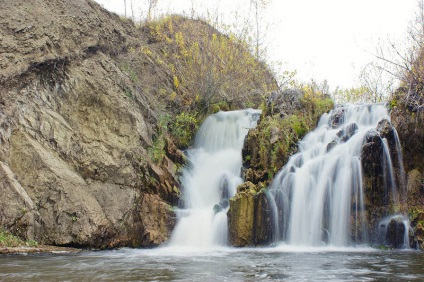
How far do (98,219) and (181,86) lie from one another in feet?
26.6

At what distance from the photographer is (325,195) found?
30.4ft

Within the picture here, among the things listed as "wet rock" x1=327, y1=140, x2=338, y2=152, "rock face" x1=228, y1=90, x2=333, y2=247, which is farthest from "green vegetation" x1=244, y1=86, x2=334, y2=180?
"wet rock" x1=327, y1=140, x2=338, y2=152

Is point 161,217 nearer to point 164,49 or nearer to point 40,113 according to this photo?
point 40,113

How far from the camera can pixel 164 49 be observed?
17.1m

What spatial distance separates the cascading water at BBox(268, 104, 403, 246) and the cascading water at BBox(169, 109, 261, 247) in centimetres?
154

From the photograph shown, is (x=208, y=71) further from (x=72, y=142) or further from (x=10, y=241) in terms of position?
(x=10, y=241)

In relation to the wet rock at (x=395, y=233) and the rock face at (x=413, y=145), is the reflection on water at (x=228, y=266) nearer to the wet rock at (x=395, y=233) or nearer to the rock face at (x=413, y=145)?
the wet rock at (x=395, y=233)

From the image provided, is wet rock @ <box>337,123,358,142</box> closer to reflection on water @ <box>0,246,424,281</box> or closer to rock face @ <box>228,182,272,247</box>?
rock face @ <box>228,182,272,247</box>

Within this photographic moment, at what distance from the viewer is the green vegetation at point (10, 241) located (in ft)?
24.3

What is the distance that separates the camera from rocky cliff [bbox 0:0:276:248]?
8531 mm

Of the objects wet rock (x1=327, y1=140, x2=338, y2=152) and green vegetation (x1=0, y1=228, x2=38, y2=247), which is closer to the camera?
green vegetation (x1=0, y1=228, x2=38, y2=247)

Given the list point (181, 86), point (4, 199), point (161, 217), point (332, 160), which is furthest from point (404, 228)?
point (181, 86)

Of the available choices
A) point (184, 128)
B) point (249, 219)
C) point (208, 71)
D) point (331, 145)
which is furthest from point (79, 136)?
point (331, 145)

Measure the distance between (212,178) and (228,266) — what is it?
553cm
